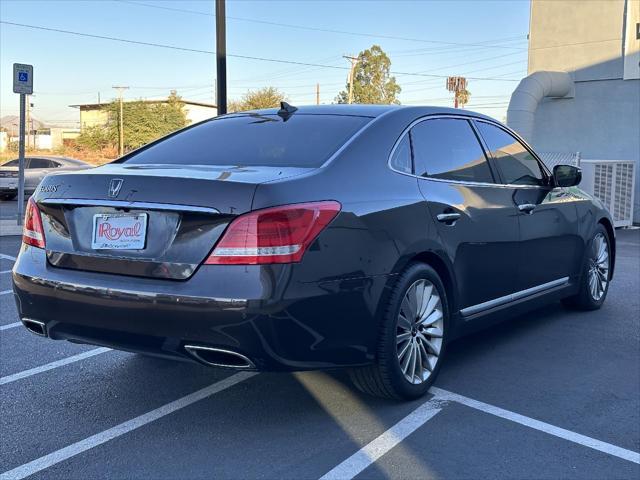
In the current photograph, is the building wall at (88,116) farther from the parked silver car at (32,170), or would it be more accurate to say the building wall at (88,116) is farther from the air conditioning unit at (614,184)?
the air conditioning unit at (614,184)

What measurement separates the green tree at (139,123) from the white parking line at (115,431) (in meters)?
Result: 62.6

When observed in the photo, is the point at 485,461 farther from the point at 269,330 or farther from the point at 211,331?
the point at 211,331

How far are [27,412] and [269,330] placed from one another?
1551mm

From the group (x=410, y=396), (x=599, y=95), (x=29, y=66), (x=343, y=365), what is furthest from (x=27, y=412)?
(x=599, y=95)

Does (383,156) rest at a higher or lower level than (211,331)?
higher

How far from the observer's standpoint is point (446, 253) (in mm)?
4039

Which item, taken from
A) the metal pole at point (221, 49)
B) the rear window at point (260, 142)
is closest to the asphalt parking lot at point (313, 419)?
the rear window at point (260, 142)

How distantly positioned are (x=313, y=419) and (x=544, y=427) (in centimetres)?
116

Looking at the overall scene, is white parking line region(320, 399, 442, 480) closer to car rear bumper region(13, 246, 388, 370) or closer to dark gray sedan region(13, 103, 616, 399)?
dark gray sedan region(13, 103, 616, 399)

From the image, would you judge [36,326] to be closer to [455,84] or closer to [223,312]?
[223,312]

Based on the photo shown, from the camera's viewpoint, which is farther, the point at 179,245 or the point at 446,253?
the point at 446,253

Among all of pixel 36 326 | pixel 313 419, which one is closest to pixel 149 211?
pixel 36 326

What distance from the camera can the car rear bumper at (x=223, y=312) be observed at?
3.06 metres

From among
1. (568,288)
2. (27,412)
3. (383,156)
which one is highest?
(383,156)
